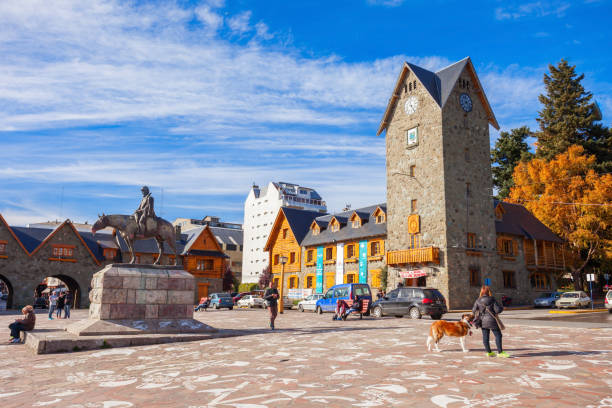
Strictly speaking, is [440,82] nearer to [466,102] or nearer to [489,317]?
[466,102]

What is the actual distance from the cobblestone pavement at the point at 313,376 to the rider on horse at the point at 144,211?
4.45 m

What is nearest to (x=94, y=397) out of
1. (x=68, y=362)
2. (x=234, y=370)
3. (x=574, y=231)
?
(x=234, y=370)

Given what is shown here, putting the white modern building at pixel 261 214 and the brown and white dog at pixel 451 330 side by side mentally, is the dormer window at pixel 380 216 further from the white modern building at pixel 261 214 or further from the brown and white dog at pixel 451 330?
the white modern building at pixel 261 214

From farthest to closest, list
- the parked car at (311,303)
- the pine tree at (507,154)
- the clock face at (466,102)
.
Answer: the pine tree at (507,154) < the clock face at (466,102) < the parked car at (311,303)

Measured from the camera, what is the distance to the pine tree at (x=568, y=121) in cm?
5353

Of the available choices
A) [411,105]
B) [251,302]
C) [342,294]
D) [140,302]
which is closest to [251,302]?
[251,302]

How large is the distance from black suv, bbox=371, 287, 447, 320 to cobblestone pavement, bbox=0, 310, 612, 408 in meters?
11.2

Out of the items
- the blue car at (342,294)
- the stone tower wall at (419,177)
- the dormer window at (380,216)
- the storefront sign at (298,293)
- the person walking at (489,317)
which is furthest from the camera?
the storefront sign at (298,293)

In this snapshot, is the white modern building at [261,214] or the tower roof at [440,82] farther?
the white modern building at [261,214]

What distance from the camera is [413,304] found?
25141mm

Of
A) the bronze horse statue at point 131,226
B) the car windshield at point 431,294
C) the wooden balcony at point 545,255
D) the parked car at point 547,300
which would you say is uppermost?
the wooden balcony at point 545,255

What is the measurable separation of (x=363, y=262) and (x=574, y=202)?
68.8ft

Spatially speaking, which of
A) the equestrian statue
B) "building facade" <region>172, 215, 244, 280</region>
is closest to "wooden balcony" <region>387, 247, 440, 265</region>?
the equestrian statue

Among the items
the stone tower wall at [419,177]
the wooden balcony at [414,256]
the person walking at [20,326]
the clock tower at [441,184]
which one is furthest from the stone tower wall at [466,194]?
the person walking at [20,326]
